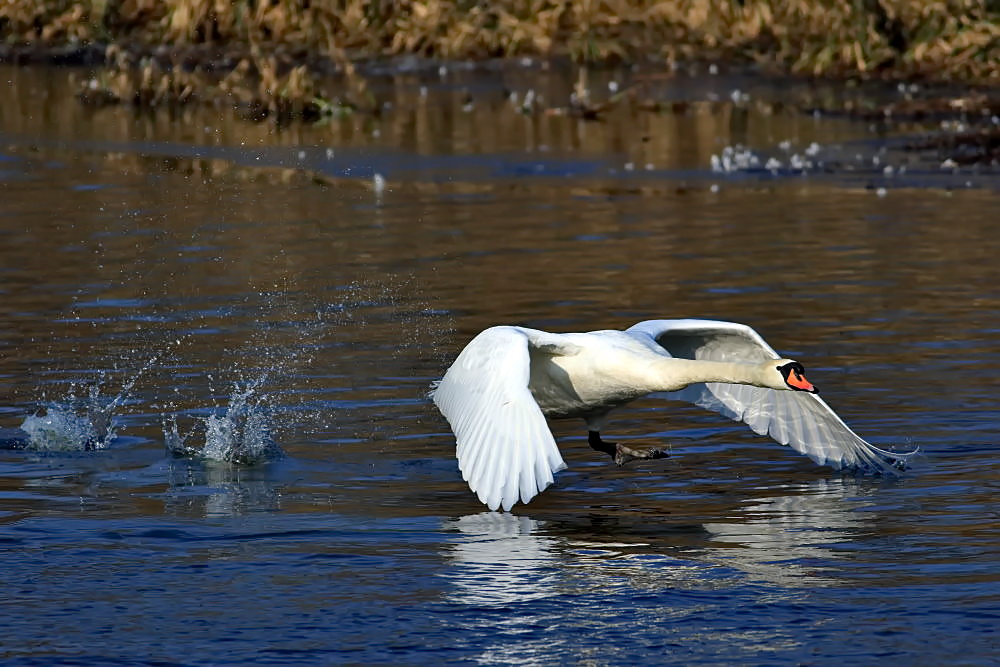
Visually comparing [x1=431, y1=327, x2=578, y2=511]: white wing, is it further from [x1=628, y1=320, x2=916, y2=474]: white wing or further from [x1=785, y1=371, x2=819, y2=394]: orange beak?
[x1=785, y1=371, x2=819, y2=394]: orange beak

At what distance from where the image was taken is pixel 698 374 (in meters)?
10.5

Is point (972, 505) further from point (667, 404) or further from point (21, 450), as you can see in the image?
point (21, 450)

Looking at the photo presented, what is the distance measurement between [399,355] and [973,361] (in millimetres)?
3980

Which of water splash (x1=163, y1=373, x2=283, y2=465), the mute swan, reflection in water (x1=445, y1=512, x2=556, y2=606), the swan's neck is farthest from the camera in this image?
water splash (x1=163, y1=373, x2=283, y2=465)

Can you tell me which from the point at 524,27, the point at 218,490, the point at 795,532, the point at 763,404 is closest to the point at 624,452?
the point at 763,404

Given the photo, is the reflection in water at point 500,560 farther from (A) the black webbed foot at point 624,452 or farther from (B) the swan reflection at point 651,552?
(A) the black webbed foot at point 624,452

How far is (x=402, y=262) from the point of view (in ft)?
58.2

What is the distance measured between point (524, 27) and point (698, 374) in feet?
81.0

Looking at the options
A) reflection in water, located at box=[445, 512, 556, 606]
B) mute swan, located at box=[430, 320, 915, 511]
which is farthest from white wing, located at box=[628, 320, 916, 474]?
reflection in water, located at box=[445, 512, 556, 606]

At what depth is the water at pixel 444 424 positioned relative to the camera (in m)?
8.38

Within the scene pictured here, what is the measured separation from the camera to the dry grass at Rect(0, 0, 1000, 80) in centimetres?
3102

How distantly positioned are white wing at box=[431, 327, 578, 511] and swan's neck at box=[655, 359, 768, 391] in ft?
2.02

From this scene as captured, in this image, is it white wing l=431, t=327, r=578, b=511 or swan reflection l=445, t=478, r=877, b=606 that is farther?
white wing l=431, t=327, r=578, b=511

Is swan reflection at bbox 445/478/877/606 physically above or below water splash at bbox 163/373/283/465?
below
